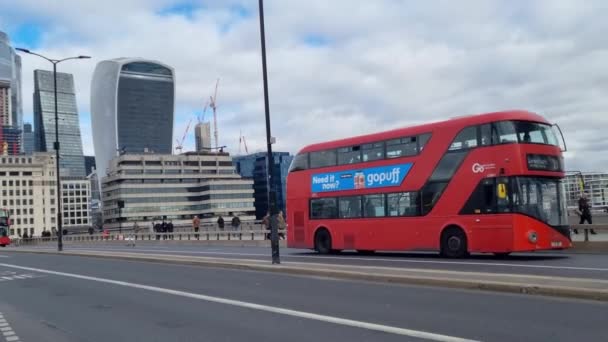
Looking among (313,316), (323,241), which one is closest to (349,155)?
(323,241)

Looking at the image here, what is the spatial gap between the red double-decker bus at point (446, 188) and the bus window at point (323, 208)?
4 centimetres

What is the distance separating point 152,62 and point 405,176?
18363cm

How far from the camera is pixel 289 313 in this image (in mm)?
10039

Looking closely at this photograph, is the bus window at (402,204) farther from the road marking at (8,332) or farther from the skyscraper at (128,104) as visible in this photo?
the skyscraper at (128,104)

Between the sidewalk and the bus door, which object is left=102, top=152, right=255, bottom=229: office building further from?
the sidewalk

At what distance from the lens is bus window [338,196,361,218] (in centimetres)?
2262

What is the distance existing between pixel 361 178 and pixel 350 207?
1.35 metres

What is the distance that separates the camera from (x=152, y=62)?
194m

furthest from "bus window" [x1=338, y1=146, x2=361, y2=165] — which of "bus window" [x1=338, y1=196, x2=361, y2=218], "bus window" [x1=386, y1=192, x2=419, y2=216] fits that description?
"bus window" [x1=386, y1=192, x2=419, y2=216]

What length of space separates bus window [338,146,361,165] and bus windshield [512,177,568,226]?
609cm

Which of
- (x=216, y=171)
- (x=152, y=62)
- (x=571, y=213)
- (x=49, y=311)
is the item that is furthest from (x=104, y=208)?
(x=49, y=311)

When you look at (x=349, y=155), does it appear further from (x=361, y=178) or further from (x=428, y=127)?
(x=428, y=127)

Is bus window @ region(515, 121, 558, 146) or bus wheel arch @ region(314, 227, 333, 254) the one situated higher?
bus window @ region(515, 121, 558, 146)

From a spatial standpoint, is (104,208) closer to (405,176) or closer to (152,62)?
(152,62)
